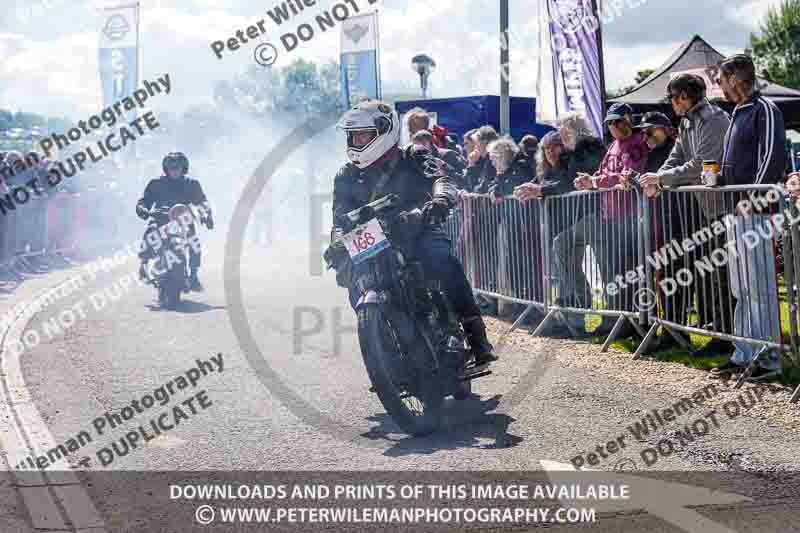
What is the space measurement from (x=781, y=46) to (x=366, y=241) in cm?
5166

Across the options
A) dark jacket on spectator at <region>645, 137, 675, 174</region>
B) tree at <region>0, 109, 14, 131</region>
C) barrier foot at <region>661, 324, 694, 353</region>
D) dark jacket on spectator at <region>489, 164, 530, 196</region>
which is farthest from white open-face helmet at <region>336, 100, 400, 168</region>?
tree at <region>0, 109, 14, 131</region>

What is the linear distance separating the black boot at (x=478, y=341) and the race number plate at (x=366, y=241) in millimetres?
842

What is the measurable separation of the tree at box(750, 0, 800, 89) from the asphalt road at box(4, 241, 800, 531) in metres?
44.3

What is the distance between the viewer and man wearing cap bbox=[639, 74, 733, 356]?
774 cm

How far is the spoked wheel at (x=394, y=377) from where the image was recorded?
5.88m

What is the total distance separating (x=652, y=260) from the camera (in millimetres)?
8562

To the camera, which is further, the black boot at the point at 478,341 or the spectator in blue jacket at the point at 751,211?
the spectator in blue jacket at the point at 751,211

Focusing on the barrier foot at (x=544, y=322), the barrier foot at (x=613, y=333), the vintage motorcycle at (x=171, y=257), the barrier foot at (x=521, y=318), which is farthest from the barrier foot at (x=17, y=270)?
the barrier foot at (x=613, y=333)

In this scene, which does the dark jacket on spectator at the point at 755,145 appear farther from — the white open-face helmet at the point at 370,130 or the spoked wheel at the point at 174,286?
the spoked wheel at the point at 174,286

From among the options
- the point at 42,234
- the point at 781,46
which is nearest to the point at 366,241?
the point at 42,234

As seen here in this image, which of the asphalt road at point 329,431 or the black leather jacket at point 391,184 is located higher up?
the black leather jacket at point 391,184

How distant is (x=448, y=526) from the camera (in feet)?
14.3

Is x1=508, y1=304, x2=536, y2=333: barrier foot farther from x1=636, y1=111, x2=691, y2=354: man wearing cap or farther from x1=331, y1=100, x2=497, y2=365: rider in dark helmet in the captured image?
x1=331, y1=100, x2=497, y2=365: rider in dark helmet

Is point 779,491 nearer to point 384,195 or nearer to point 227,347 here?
point 384,195
